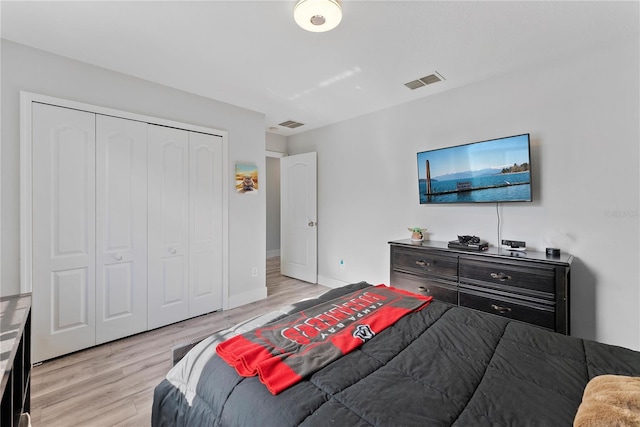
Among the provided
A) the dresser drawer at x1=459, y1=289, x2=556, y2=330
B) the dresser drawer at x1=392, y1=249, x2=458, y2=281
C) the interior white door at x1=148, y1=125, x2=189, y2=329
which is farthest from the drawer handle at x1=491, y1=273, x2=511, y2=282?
the interior white door at x1=148, y1=125, x2=189, y2=329

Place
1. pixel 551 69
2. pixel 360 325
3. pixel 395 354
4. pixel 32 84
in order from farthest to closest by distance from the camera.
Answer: pixel 551 69 → pixel 32 84 → pixel 360 325 → pixel 395 354

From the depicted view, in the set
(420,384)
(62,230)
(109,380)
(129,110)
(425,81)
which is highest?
(425,81)

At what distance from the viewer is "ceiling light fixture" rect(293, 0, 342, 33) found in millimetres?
1707

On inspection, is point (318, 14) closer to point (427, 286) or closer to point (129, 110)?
point (129, 110)

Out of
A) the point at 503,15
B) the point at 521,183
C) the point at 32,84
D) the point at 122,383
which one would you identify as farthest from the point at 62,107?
the point at 521,183

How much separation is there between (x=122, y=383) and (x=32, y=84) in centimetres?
246

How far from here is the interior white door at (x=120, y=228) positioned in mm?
2568

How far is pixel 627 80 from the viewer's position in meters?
2.17

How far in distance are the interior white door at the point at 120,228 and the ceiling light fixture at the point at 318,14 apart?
76.8 inches

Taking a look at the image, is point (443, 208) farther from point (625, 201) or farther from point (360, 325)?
point (360, 325)

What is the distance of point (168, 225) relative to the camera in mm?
2979

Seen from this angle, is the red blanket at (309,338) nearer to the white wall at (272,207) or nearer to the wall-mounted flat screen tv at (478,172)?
the wall-mounted flat screen tv at (478,172)

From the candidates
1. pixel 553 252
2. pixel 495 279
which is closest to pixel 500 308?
pixel 495 279

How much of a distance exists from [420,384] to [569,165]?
2.46 meters
